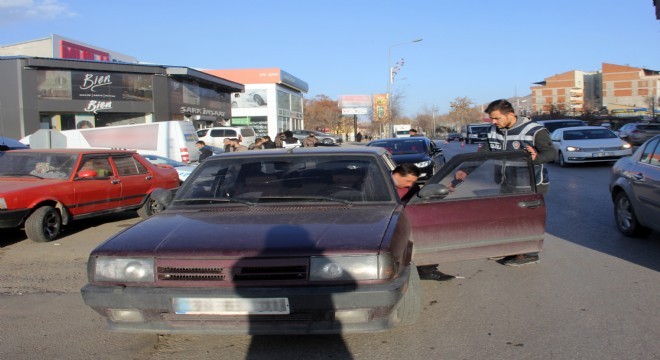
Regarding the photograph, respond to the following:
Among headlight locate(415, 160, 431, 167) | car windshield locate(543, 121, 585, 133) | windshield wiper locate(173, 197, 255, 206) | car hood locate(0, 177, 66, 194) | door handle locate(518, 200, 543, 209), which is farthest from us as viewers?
car windshield locate(543, 121, 585, 133)

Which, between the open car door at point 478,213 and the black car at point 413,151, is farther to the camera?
the black car at point 413,151

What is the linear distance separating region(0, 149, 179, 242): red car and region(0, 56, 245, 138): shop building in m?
21.8

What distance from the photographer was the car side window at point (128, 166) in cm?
989

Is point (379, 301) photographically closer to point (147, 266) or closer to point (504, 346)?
point (504, 346)

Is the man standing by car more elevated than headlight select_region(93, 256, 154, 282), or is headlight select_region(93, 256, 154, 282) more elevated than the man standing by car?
the man standing by car

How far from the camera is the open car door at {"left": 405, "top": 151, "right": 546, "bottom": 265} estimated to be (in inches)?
188

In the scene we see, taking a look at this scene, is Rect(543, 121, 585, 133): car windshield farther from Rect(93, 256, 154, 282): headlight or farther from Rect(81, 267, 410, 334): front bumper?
Rect(93, 256, 154, 282): headlight

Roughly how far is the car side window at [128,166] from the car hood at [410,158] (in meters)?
6.01

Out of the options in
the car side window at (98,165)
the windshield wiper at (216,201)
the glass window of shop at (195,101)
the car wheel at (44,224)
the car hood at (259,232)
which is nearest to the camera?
the car hood at (259,232)

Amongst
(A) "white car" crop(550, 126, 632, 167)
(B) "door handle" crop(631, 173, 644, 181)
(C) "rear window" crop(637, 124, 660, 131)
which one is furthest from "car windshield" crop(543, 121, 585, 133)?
(B) "door handle" crop(631, 173, 644, 181)

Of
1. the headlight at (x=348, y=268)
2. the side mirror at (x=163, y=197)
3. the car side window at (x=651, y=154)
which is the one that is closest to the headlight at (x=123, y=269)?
the headlight at (x=348, y=268)

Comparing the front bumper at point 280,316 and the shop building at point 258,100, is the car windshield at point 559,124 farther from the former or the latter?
the shop building at point 258,100

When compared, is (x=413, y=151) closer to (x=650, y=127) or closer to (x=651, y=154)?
(x=651, y=154)

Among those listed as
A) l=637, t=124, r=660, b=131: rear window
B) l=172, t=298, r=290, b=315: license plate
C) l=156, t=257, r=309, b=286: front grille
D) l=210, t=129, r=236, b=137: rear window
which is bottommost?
l=172, t=298, r=290, b=315: license plate
